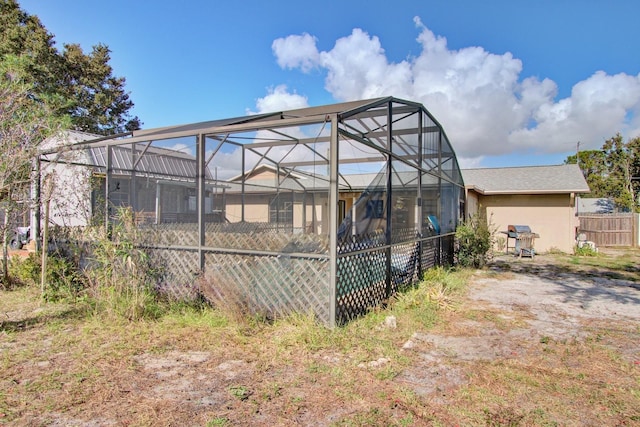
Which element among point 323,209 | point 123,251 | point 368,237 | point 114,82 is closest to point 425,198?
point 368,237

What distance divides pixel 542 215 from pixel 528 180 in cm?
150

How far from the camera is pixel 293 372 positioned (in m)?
3.25

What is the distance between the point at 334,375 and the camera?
3172mm

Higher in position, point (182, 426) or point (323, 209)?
point (323, 209)

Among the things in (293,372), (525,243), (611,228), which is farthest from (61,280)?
(611,228)

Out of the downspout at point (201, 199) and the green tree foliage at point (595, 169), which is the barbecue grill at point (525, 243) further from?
the green tree foliage at point (595, 169)

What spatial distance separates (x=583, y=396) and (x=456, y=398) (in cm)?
99

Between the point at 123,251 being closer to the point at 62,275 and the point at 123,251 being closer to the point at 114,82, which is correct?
the point at 62,275

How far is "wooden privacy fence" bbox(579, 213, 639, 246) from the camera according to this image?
15828 millimetres

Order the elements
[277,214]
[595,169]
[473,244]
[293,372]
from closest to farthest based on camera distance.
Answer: [293,372], [473,244], [277,214], [595,169]

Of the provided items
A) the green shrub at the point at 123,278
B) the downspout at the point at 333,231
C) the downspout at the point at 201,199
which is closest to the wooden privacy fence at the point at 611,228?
the downspout at the point at 333,231

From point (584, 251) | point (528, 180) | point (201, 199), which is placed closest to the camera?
point (201, 199)

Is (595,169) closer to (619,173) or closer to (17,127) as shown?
(619,173)

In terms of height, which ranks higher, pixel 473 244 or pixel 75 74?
pixel 75 74
